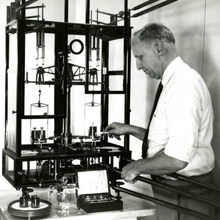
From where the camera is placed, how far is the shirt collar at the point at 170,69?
2447 millimetres

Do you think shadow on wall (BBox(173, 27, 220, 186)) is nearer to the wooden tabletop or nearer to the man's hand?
the wooden tabletop

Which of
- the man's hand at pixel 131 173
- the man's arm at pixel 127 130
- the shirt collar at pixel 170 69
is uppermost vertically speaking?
the shirt collar at pixel 170 69

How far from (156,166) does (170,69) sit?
0.61 m

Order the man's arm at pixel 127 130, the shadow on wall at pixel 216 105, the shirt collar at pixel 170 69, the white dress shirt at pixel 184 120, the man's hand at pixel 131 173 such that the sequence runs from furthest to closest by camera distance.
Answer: the man's arm at pixel 127 130
the shadow on wall at pixel 216 105
the shirt collar at pixel 170 69
the man's hand at pixel 131 173
the white dress shirt at pixel 184 120

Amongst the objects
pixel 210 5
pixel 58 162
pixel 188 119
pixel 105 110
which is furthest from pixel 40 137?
pixel 210 5

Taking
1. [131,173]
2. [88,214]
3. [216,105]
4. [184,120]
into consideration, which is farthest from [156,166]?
[216,105]

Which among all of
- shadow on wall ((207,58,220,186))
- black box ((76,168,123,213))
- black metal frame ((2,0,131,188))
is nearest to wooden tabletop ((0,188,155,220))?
black box ((76,168,123,213))

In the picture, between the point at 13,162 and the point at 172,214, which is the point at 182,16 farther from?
the point at 13,162

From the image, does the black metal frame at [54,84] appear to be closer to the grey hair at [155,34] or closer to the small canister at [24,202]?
the small canister at [24,202]

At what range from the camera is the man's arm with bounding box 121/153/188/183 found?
7.11 ft

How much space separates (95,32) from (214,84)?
101 cm

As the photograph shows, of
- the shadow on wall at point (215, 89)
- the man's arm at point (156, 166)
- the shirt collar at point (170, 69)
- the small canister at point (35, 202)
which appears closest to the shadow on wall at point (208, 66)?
the shadow on wall at point (215, 89)

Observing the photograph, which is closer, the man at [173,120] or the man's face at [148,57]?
the man at [173,120]

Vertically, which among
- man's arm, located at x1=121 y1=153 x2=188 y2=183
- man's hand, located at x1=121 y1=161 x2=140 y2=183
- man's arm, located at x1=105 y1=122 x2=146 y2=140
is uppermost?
man's arm, located at x1=105 y1=122 x2=146 y2=140
